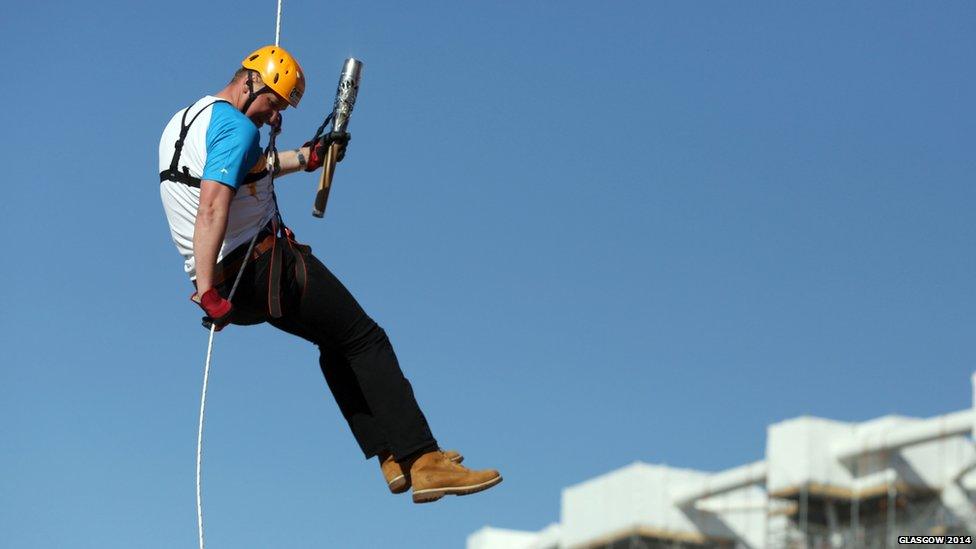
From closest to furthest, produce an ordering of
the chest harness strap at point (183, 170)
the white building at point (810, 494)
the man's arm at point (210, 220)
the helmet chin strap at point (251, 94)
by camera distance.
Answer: the man's arm at point (210, 220), the chest harness strap at point (183, 170), the helmet chin strap at point (251, 94), the white building at point (810, 494)

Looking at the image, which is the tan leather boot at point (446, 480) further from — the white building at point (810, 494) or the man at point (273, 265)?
the white building at point (810, 494)

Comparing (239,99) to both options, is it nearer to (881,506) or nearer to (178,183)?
(178,183)

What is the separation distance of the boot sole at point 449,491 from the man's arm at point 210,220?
1546 mm

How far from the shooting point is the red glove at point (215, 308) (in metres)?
8.33

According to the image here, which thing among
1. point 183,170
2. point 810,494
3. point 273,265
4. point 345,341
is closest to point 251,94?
point 183,170

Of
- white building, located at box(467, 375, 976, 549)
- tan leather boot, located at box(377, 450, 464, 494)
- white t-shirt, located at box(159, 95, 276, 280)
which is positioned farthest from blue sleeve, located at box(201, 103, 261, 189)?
white building, located at box(467, 375, 976, 549)

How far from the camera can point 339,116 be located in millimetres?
9172

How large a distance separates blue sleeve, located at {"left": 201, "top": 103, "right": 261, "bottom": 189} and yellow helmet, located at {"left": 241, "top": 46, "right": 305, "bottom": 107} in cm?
29

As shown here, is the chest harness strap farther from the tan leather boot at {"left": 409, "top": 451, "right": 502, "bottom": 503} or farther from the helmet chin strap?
the tan leather boot at {"left": 409, "top": 451, "right": 502, "bottom": 503}

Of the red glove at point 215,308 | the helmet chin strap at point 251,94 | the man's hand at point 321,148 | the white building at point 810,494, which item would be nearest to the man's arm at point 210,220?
the red glove at point 215,308

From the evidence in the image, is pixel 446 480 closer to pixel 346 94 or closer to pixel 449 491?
pixel 449 491

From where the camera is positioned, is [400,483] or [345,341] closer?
[345,341]

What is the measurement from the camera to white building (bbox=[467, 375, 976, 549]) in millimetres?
20750

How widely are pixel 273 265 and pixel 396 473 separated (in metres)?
1.21
